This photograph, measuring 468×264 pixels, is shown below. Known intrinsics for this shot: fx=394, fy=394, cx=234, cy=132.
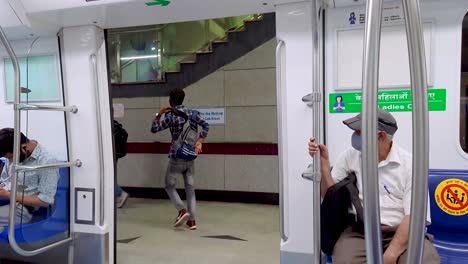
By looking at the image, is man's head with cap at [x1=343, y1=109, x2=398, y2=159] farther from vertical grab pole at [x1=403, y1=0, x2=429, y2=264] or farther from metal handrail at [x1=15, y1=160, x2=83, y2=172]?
metal handrail at [x1=15, y1=160, x2=83, y2=172]

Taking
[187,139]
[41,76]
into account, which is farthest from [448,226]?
[41,76]

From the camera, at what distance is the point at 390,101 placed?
2.42 meters

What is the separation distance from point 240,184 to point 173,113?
68.1 inches

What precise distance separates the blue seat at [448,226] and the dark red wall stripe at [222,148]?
127 inches

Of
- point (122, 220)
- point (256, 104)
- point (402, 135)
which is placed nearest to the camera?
point (402, 135)

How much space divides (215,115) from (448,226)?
389 cm

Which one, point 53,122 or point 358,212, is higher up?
point 53,122

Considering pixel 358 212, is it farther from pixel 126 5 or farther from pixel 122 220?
pixel 122 220

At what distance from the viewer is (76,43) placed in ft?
9.82

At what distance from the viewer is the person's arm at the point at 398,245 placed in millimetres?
1901

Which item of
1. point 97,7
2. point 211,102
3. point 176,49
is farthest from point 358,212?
point 176,49

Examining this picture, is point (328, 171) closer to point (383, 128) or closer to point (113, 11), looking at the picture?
point (383, 128)

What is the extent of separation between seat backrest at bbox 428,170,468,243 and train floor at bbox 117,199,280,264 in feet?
5.14

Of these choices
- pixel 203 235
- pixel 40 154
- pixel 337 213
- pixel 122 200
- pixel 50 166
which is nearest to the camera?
pixel 337 213
